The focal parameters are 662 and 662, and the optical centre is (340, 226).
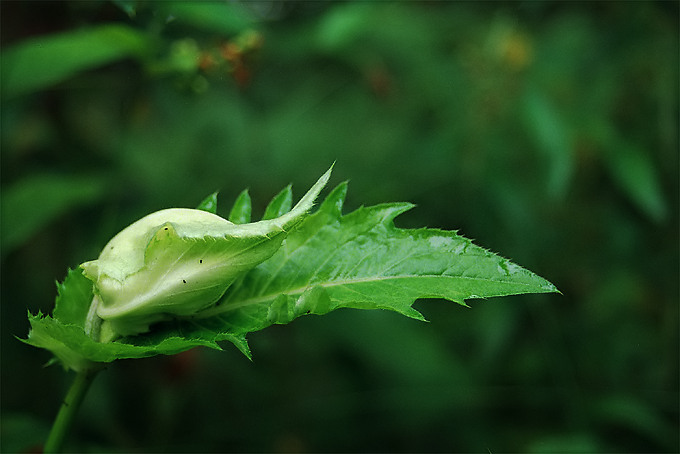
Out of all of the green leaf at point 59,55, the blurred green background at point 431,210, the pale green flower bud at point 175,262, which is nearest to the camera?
the pale green flower bud at point 175,262

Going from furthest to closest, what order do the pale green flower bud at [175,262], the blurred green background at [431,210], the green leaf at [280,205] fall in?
the blurred green background at [431,210] → the green leaf at [280,205] → the pale green flower bud at [175,262]

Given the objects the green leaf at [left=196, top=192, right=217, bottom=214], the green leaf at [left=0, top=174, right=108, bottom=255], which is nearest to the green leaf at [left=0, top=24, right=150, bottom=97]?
the green leaf at [left=0, top=174, right=108, bottom=255]

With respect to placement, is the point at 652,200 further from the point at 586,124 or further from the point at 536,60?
the point at 536,60

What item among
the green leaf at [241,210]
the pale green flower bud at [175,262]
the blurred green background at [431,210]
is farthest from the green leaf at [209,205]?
the blurred green background at [431,210]

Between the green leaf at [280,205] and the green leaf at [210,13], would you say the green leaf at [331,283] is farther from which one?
the green leaf at [210,13]

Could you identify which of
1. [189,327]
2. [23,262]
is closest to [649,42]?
[189,327]

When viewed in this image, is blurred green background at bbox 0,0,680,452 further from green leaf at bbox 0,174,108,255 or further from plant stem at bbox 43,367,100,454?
plant stem at bbox 43,367,100,454

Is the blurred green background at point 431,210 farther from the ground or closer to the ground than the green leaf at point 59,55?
closer to the ground

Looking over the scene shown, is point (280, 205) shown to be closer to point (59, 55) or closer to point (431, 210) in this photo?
point (59, 55)
